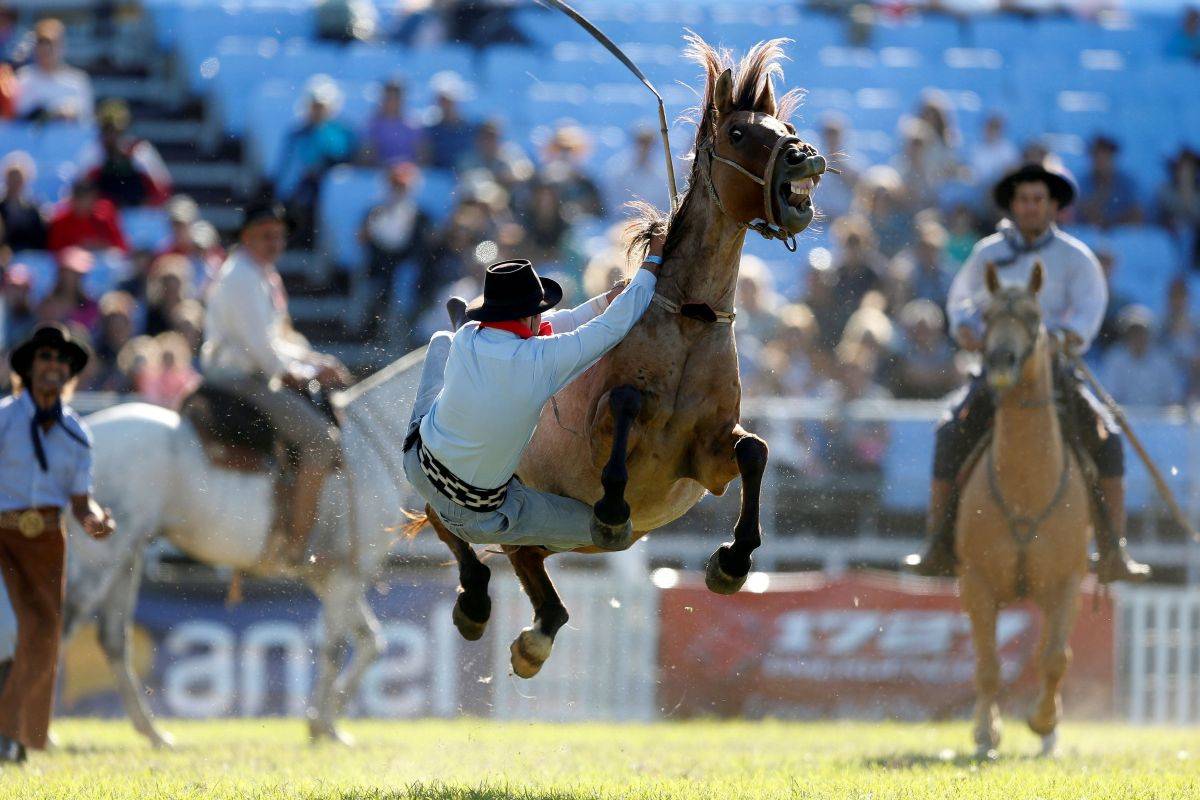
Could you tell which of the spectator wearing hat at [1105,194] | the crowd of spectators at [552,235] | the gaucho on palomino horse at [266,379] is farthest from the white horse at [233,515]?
the spectator wearing hat at [1105,194]

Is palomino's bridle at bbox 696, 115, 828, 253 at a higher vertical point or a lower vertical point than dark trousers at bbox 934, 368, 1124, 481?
higher

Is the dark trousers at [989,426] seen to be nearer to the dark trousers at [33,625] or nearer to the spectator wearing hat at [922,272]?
the spectator wearing hat at [922,272]

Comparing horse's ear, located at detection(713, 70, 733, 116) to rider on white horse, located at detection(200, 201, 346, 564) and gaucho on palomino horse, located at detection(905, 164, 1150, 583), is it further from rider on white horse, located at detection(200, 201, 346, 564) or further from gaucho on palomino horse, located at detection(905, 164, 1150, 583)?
rider on white horse, located at detection(200, 201, 346, 564)

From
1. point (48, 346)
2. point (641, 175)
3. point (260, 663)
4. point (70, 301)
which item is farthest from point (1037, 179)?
point (70, 301)

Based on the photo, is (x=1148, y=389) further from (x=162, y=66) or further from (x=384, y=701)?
(x=162, y=66)

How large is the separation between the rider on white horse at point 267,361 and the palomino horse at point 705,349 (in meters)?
3.57

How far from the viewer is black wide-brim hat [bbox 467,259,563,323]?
677 cm

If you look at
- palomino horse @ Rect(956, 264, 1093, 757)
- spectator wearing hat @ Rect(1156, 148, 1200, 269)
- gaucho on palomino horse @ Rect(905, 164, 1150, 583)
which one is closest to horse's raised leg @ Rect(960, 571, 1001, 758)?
palomino horse @ Rect(956, 264, 1093, 757)

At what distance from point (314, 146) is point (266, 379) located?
15.3 feet

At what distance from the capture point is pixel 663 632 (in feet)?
40.3

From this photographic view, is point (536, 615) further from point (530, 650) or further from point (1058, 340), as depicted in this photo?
point (1058, 340)

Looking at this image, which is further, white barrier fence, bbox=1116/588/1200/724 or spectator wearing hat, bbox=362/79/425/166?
spectator wearing hat, bbox=362/79/425/166

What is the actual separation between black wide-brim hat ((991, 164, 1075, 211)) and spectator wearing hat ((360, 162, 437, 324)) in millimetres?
4150

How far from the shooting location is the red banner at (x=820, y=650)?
1223cm
